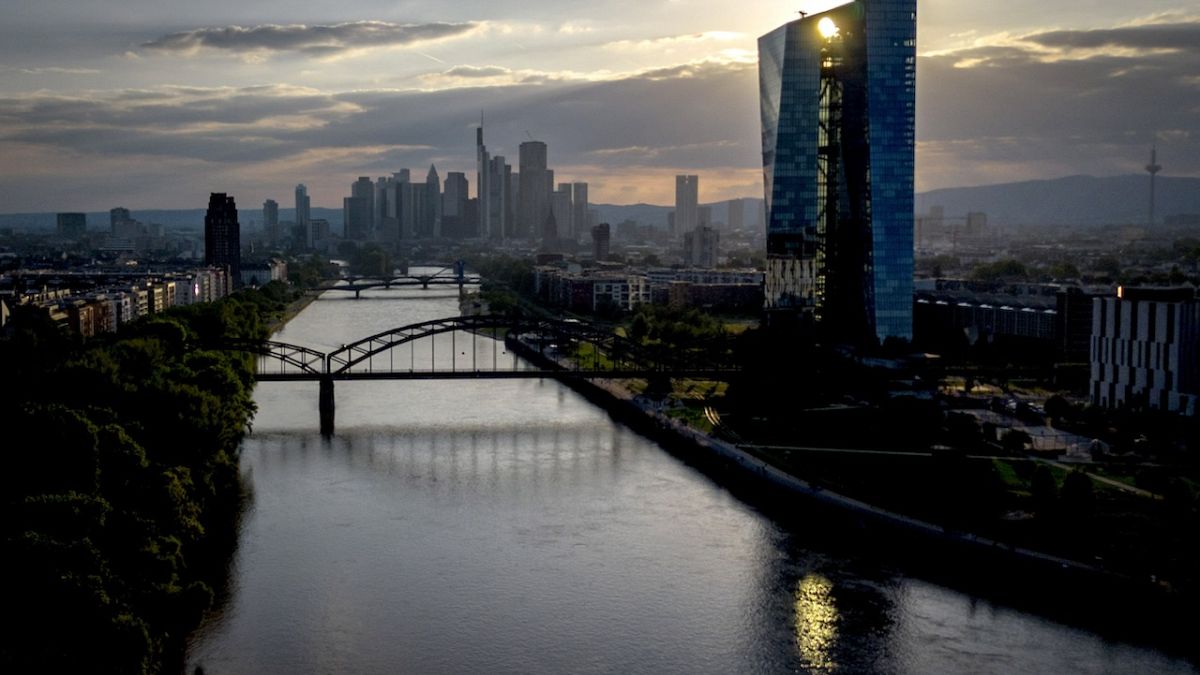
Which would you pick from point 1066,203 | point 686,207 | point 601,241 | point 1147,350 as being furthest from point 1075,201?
point 1147,350

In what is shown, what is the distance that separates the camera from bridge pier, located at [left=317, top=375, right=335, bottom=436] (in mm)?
19172

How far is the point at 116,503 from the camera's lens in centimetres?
1061

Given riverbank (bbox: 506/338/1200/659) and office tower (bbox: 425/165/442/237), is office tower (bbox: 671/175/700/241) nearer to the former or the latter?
office tower (bbox: 425/165/442/237)

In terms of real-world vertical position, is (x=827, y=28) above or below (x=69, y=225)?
above

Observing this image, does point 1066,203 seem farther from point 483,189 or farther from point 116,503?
point 116,503

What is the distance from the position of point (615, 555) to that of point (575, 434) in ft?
22.0

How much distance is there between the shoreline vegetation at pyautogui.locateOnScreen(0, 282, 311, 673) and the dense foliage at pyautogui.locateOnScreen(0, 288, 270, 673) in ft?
0.03

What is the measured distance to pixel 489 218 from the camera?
115 m

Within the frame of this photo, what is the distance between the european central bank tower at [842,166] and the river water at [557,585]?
25.9ft

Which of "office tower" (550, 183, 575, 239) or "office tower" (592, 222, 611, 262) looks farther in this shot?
"office tower" (550, 183, 575, 239)

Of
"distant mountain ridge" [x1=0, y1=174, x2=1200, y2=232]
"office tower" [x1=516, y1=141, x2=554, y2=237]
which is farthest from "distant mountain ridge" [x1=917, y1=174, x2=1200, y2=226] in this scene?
"office tower" [x1=516, y1=141, x2=554, y2=237]

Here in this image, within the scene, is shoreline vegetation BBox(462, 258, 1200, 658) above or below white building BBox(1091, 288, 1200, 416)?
below

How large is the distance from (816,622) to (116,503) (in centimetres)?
574

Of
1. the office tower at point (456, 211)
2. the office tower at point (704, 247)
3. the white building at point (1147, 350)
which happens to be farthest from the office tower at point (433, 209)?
the white building at point (1147, 350)
